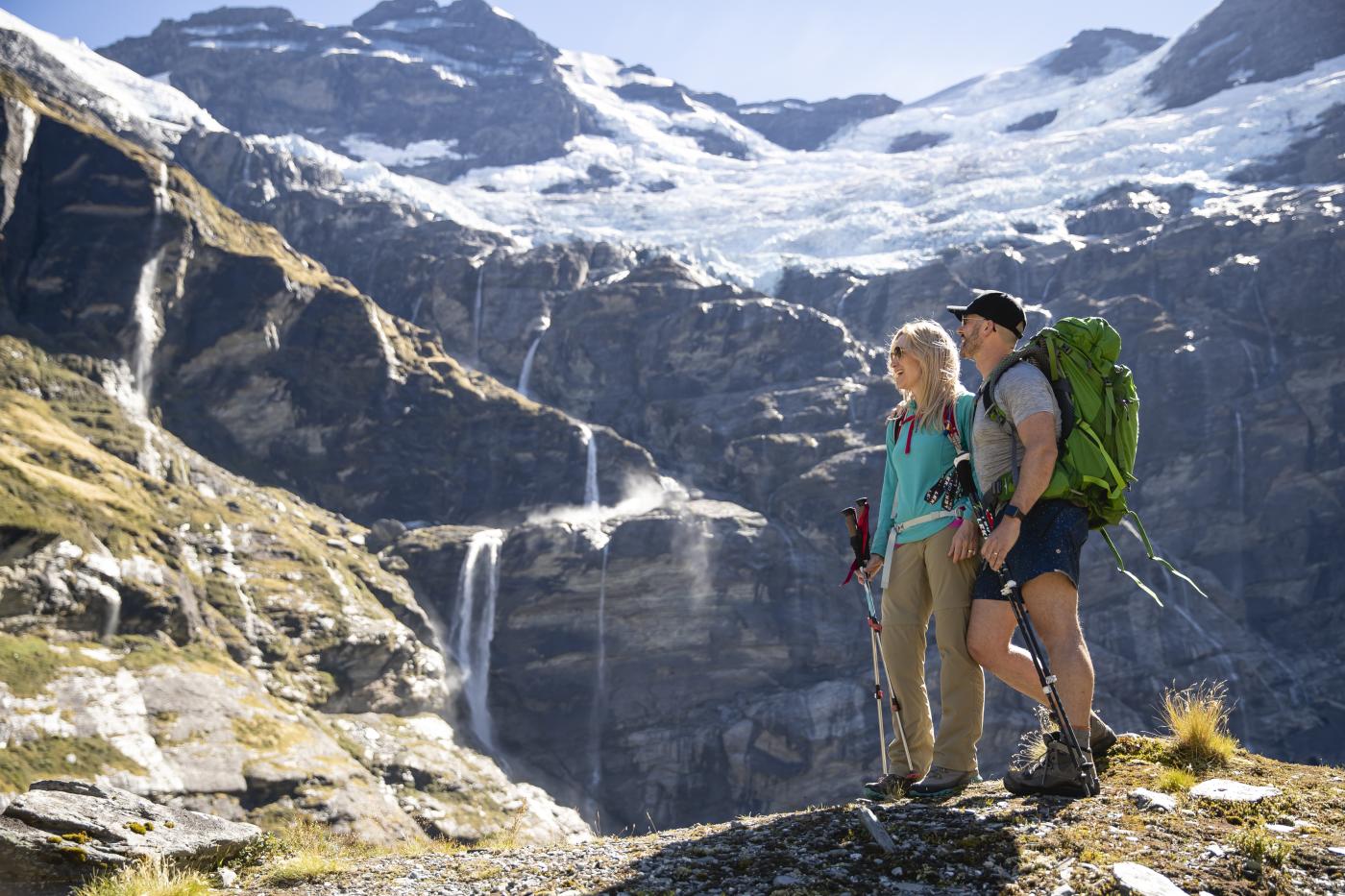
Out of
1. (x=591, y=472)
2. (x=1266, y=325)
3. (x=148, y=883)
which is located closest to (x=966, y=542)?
(x=148, y=883)

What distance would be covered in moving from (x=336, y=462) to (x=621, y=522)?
26.4 metres

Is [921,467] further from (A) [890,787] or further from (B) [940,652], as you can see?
(A) [890,787]

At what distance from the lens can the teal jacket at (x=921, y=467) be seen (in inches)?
311

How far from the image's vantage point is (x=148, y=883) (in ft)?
23.9

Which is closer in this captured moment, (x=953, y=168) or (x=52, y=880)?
(x=52, y=880)

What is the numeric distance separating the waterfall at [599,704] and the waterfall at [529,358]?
4205 cm

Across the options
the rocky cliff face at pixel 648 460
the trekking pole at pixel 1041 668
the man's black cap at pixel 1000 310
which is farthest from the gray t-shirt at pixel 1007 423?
the rocky cliff face at pixel 648 460

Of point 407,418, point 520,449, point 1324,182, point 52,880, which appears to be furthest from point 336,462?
point 1324,182

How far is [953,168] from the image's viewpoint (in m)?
179

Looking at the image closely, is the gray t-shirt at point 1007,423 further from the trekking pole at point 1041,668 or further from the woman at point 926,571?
the woman at point 926,571

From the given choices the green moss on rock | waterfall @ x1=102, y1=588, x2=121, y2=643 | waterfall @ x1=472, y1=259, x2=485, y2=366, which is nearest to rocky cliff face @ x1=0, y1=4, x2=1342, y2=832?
waterfall @ x1=472, y1=259, x2=485, y2=366

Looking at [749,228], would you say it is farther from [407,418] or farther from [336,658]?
[336,658]

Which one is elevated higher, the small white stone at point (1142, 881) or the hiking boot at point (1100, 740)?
the small white stone at point (1142, 881)

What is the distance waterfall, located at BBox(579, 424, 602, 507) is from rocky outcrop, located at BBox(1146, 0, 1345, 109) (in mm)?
144124
